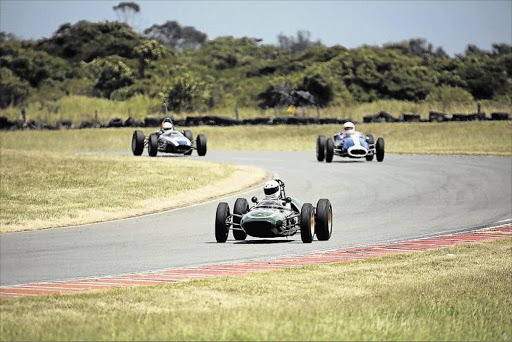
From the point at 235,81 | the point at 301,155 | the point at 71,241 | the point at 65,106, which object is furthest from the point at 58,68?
the point at 71,241

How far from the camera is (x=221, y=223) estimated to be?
16438 millimetres

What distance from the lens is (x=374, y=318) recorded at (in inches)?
402

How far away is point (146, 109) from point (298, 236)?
59.7 metres

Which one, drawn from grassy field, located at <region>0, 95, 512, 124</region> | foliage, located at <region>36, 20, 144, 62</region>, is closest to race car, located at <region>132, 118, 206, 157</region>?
grassy field, located at <region>0, 95, 512, 124</region>

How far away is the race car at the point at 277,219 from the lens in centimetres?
1564

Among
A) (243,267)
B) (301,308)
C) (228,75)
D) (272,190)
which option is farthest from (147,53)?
(301,308)

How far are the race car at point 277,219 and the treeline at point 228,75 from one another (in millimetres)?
63366

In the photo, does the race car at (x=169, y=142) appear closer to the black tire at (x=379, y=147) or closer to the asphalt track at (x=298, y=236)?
the asphalt track at (x=298, y=236)

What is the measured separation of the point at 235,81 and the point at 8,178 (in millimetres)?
72239

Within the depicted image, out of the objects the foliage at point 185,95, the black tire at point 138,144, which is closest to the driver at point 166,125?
the black tire at point 138,144

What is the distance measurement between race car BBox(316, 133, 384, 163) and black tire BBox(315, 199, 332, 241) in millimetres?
20239

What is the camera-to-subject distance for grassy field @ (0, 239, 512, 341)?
9.32 meters

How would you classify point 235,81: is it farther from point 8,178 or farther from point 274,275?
point 274,275

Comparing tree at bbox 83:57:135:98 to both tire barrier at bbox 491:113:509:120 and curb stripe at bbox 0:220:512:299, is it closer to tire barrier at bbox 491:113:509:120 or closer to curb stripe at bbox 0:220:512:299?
tire barrier at bbox 491:113:509:120
